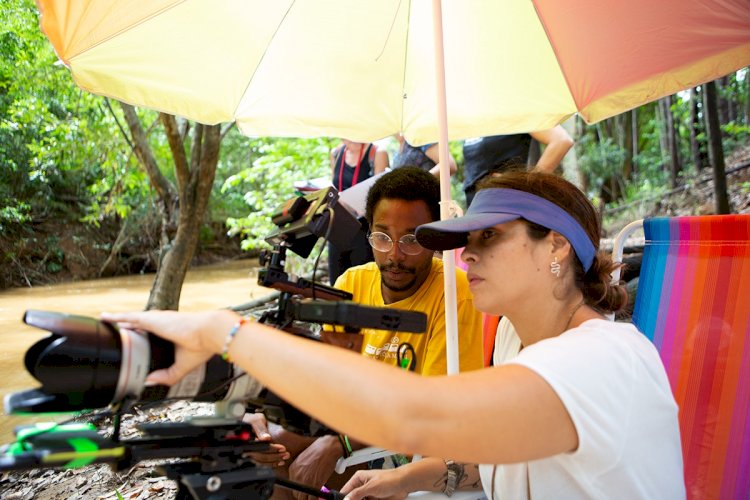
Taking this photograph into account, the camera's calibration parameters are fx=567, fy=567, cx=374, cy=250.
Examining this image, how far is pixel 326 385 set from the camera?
2.69 ft

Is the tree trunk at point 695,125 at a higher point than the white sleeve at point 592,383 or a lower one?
higher

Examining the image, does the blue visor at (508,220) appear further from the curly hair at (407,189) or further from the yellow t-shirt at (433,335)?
the curly hair at (407,189)

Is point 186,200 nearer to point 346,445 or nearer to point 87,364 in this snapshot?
point 346,445

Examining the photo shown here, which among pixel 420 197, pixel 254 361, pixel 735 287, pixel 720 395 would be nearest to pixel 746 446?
pixel 720 395

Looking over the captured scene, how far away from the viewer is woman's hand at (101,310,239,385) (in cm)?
93

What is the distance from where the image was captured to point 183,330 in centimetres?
96

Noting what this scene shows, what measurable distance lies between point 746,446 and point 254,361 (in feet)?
5.09

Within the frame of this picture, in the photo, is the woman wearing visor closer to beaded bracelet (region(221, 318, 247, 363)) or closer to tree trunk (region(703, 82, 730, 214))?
beaded bracelet (region(221, 318, 247, 363))

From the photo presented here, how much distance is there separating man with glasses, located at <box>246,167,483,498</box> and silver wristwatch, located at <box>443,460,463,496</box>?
0.42 metres

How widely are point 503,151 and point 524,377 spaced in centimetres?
282

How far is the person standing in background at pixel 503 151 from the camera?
331cm

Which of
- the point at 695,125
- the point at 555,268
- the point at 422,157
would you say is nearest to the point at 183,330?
the point at 555,268

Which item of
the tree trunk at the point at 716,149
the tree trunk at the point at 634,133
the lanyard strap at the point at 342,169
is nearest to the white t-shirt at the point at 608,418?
the lanyard strap at the point at 342,169

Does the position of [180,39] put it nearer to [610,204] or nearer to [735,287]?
[735,287]
